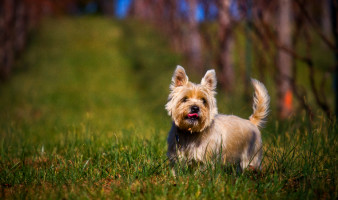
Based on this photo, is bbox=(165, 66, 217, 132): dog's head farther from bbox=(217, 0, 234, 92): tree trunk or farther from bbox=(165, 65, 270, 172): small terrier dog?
bbox=(217, 0, 234, 92): tree trunk

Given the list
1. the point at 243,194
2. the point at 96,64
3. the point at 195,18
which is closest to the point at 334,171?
the point at 243,194

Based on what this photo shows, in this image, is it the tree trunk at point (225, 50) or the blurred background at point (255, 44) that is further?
the tree trunk at point (225, 50)

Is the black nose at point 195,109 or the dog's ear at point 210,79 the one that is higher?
the dog's ear at point 210,79

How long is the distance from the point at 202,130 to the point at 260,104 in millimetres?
1280

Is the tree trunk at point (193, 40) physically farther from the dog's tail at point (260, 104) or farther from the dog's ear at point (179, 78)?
the dog's ear at point (179, 78)

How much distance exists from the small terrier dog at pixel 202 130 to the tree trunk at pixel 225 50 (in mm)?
8315

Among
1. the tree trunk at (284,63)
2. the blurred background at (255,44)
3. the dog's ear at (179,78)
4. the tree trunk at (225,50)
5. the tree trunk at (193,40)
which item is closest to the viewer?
the dog's ear at (179,78)

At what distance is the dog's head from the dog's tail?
0.91 m

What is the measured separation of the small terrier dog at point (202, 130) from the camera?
430cm

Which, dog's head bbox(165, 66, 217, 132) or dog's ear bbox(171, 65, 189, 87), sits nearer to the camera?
dog's head bbox(165, 66, 217, 132)

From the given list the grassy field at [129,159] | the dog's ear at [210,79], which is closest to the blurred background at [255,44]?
the grassy field at [129,159]

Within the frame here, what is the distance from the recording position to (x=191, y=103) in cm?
435

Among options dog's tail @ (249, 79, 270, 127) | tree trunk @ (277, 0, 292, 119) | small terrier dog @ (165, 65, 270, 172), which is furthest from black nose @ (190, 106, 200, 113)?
tree trunk @ (277, 0, 292, 119)

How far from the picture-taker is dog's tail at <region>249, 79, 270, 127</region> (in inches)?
200
